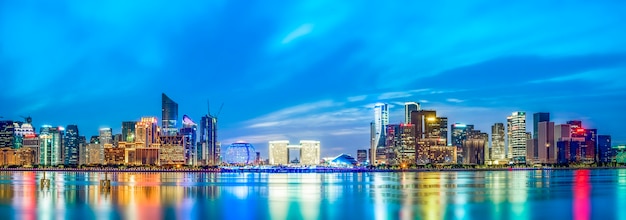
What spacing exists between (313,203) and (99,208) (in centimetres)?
1969

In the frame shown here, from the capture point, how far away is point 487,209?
65.1m

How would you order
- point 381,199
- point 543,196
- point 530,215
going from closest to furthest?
1. point 530,215
2. point 381,199
3. point 543,196

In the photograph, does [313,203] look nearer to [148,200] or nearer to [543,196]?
[148,200]

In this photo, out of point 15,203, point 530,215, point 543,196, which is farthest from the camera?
point 543,196

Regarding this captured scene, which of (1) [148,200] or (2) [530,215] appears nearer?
(2) [530,215]

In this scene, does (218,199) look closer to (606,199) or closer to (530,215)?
(530,215)

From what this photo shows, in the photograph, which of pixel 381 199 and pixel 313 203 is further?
pixel 381 199

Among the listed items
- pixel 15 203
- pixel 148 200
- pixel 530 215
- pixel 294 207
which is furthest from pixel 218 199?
pixel 530 215

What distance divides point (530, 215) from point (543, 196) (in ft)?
84.3

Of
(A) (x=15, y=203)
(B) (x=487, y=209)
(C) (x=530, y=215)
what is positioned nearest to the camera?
(C) (x=530, y=215)

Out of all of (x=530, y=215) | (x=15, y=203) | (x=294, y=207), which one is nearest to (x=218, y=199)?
(x=294, y=207)

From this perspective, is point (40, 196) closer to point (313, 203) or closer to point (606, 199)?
point (313, 203)

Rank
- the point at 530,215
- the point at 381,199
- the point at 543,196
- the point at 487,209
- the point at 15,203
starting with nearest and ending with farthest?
the point at 530,215 → the point at 487,209 → the point at 15,203 → the point at 381,199 → the point at 543,196

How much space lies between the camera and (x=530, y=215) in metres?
60.2
